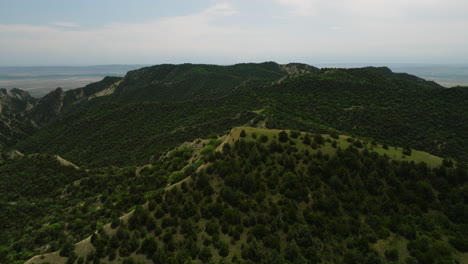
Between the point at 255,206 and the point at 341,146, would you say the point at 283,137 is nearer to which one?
the point at 341,146

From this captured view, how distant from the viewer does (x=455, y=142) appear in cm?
5991

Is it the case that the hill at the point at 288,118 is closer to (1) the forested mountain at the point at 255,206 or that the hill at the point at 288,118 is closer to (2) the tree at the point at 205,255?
(1) the forested mountain at the point at 255,206

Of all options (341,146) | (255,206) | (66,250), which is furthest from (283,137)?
(66,250)

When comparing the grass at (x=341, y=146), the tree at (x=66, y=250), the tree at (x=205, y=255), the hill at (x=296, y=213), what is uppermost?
the grass at (x=341, y=146)

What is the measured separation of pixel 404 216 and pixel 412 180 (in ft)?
17.9

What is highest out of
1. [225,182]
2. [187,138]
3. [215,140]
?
[215,140]

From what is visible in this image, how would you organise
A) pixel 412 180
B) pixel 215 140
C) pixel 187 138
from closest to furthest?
pixel 412 180
pixel 215 140
pixel 187 138

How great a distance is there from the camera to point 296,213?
997 inches

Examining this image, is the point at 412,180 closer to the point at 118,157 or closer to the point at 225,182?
the point at 225,182

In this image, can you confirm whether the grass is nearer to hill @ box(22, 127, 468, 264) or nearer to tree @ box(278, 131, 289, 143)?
hill @ box(22, 127, 468, 264)

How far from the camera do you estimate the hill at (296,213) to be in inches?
871

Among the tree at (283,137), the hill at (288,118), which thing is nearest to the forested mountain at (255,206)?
the tree at (283,137)

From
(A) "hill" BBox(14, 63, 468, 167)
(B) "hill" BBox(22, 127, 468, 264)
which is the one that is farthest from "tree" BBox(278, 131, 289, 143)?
(A) "hill" BBox(14, 63, 468, 167)

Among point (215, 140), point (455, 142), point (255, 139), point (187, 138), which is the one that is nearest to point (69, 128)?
point (187, 138)
